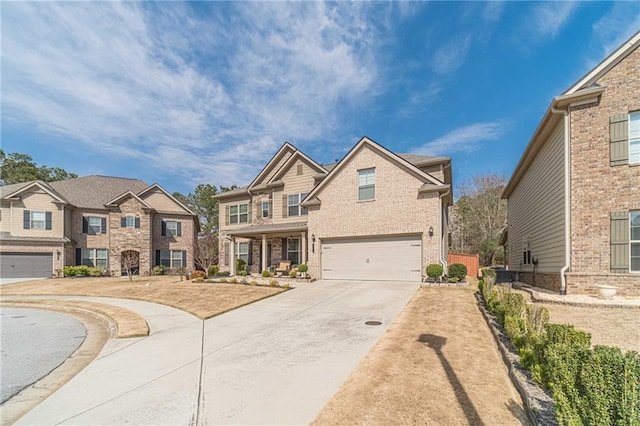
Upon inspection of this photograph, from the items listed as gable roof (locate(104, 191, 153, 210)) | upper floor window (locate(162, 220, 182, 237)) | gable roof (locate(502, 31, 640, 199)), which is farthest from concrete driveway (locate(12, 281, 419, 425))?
upper floor window (locate(162, 220, 182, 237))

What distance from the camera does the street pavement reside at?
19.2 feet

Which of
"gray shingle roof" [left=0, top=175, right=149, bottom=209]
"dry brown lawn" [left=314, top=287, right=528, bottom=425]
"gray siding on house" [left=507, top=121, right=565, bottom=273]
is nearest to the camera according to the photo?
"dry brown lawn" [left=314, top=287, right=528, bottom=425]

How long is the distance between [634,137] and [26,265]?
123 feet

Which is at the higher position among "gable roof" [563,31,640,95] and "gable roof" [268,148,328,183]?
"gable roof" [563,31,640,95]

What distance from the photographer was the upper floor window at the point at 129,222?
2781 centimetres

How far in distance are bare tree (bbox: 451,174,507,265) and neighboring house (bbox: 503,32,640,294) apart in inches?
1011

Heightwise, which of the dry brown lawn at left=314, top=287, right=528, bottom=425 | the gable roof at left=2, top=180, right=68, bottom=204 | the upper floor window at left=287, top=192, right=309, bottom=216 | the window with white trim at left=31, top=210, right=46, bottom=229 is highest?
the gable roof at left=2, top=180, right=68, bottom=204

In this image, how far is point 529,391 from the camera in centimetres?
403

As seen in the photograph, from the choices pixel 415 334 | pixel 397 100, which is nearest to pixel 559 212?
pixel 415 334

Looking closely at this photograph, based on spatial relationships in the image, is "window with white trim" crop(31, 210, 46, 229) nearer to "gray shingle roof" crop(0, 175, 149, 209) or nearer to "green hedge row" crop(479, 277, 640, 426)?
"gray shingle roof" crop(0, 175, 149, 209)

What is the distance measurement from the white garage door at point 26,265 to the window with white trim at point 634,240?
1400 inches

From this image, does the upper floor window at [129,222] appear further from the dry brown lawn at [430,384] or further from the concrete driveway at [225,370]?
the dry brown lawn at [430,384]

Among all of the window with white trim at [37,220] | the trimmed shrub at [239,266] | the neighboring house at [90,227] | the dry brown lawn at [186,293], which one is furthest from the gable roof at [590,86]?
the window with white trim at [37,220]

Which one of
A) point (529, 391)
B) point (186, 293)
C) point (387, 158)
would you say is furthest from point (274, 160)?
point (529, 391)
